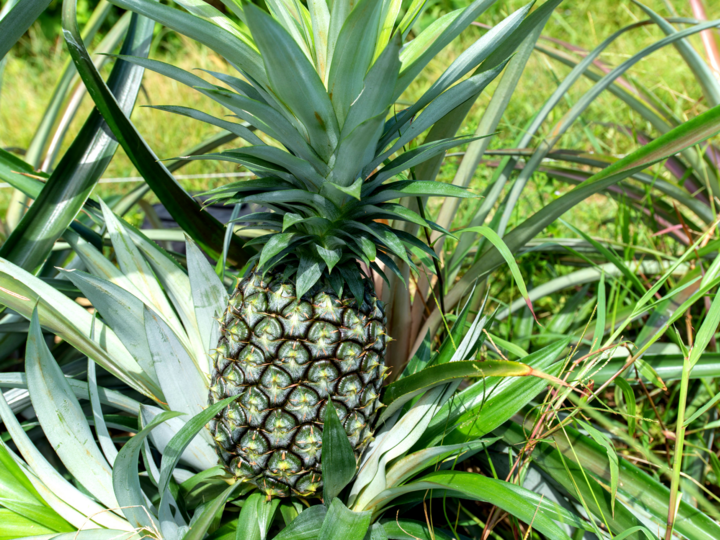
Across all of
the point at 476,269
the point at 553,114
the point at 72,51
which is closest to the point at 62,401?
the point at 72,51

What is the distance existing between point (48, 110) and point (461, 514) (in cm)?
146

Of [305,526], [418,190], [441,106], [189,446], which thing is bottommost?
[305,526]

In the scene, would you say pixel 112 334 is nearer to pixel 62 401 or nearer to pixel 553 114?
pixel 62 401

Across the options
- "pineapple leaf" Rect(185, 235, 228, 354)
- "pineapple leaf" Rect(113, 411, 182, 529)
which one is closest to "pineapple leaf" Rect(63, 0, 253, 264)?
"pineapple leaf" Rect(185, 235, 228, 354)

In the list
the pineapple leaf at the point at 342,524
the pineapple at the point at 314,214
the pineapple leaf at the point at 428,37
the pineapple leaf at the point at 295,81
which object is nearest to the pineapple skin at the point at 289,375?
the pineapple at the point at 314,214

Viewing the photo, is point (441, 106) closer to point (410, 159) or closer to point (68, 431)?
point (410, 159)

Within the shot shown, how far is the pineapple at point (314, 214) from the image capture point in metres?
0.62

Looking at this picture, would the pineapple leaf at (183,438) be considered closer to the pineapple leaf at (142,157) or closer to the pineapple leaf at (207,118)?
the pineapple leaf at (207,118)

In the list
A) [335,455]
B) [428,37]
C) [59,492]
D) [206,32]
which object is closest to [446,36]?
[428,37]

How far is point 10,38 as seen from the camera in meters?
0.81

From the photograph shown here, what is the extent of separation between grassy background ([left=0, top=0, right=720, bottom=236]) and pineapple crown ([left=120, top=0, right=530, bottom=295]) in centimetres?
98

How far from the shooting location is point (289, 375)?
2.33ft

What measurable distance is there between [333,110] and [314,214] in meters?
0.16

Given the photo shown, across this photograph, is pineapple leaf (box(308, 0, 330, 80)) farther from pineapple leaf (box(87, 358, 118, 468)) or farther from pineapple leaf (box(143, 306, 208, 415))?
pineapple leaf (box(87, 358, 118, 468))
